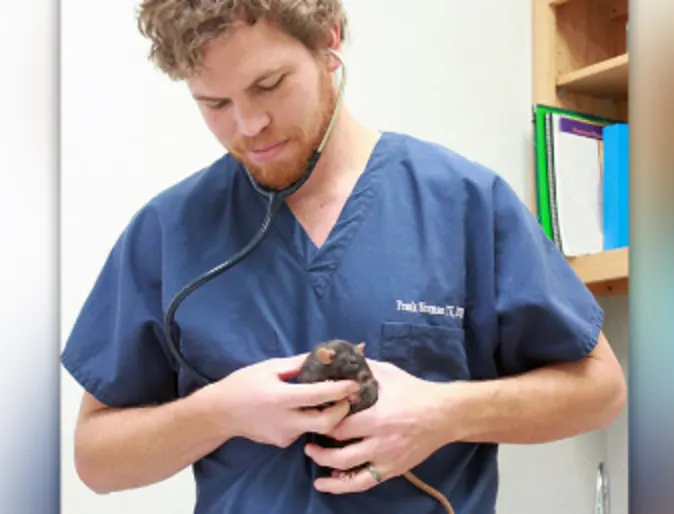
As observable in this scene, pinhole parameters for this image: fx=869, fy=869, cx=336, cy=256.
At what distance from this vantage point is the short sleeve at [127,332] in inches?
38.6

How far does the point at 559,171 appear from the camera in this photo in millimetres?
1853

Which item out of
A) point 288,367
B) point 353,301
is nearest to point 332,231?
point 353,301

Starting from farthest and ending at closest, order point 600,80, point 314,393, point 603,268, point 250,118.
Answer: point 600,80
point 603,268
point 250,118
point 314,393

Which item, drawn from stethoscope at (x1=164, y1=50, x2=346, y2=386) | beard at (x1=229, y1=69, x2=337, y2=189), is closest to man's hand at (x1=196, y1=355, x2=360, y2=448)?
stethoscope at (x1=164, y1=50, x2=346, y2=386)

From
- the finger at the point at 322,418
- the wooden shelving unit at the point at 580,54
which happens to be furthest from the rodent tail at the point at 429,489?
the wooden shelving unit at the point at 580,54

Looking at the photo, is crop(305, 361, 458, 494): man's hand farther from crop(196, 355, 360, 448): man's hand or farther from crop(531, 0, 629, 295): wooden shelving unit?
crop(531, 0, 629, 295): wooden shelving unit

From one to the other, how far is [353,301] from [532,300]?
0.19 m

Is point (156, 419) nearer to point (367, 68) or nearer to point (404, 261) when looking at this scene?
point (404, 261)

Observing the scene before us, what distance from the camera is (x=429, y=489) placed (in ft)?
2.88

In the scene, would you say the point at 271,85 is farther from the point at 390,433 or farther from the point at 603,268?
the point at 603,268

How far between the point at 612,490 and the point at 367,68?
3.45ft

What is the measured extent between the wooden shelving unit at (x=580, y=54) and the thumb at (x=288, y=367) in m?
1.18

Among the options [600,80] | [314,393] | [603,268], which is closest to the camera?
[314,393]

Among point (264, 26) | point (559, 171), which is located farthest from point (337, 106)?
point (559, 171)
